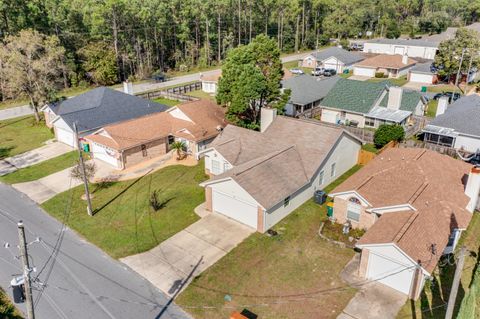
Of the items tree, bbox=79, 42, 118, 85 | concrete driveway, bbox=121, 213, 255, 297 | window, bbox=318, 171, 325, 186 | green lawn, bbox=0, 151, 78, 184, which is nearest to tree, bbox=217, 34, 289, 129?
window, bbox=318, 171, 325, 186

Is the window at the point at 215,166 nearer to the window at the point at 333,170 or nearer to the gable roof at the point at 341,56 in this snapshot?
the window at the point at 333,170

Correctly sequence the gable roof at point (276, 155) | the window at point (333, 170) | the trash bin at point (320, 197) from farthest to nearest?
the window at point (333, 170), the trash bin at point (320, 197), the gable roof at point (276, 155)

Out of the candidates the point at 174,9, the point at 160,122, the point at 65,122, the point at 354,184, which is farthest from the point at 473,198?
the point at 174,9

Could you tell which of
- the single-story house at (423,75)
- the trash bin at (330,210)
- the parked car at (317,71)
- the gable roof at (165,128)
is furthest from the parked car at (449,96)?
the trash bin at (330,210)

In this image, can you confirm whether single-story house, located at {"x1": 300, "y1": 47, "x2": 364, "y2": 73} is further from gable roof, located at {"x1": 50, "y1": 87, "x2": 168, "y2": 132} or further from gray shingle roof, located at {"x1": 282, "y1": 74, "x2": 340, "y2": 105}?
gable roof, located at {"x1": 50, "y1": 87, "x2": 168, "y2": 132}

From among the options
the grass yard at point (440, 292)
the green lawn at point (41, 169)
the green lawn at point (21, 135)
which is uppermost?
the grass yard at point (440, 292)

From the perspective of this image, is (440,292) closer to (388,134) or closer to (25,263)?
(25,263)

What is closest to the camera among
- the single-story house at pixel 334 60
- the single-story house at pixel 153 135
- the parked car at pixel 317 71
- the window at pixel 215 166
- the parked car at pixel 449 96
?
the window at pixel 215 166

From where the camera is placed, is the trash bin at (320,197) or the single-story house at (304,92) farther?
the single-story house at (304,92)
